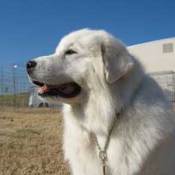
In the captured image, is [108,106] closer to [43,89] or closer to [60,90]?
[60,90]

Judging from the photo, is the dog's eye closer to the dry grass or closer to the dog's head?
the dog's head

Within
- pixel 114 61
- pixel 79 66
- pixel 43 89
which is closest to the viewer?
pixel 114 61

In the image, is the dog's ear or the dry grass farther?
the dry grass

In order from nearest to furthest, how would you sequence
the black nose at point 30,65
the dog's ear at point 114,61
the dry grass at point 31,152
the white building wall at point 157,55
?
the dog's ear at point 114,61, the black nose at point 30,65, the dry grass at point 31,152, the white building wall at point 157,55

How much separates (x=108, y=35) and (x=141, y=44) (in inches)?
1077

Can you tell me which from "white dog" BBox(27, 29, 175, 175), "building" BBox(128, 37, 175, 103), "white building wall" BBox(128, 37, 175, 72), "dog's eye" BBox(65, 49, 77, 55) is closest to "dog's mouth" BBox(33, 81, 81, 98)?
"white dog" BBox(27, 29, 175, 175)

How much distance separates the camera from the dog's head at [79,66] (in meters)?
3.09

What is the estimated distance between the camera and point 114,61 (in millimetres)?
3072

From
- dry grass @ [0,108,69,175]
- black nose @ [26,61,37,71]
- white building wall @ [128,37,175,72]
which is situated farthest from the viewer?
white building wall @ [128,37,175,72]

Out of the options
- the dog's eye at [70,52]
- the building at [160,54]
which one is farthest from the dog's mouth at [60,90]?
the building at [160,54]

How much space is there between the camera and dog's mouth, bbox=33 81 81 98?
323 cm

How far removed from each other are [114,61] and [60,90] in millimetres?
494

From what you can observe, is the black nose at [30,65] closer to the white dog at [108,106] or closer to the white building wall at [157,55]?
the white dog at [108,106]

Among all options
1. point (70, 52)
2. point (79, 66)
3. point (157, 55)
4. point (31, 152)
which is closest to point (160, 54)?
point (157, 55)
